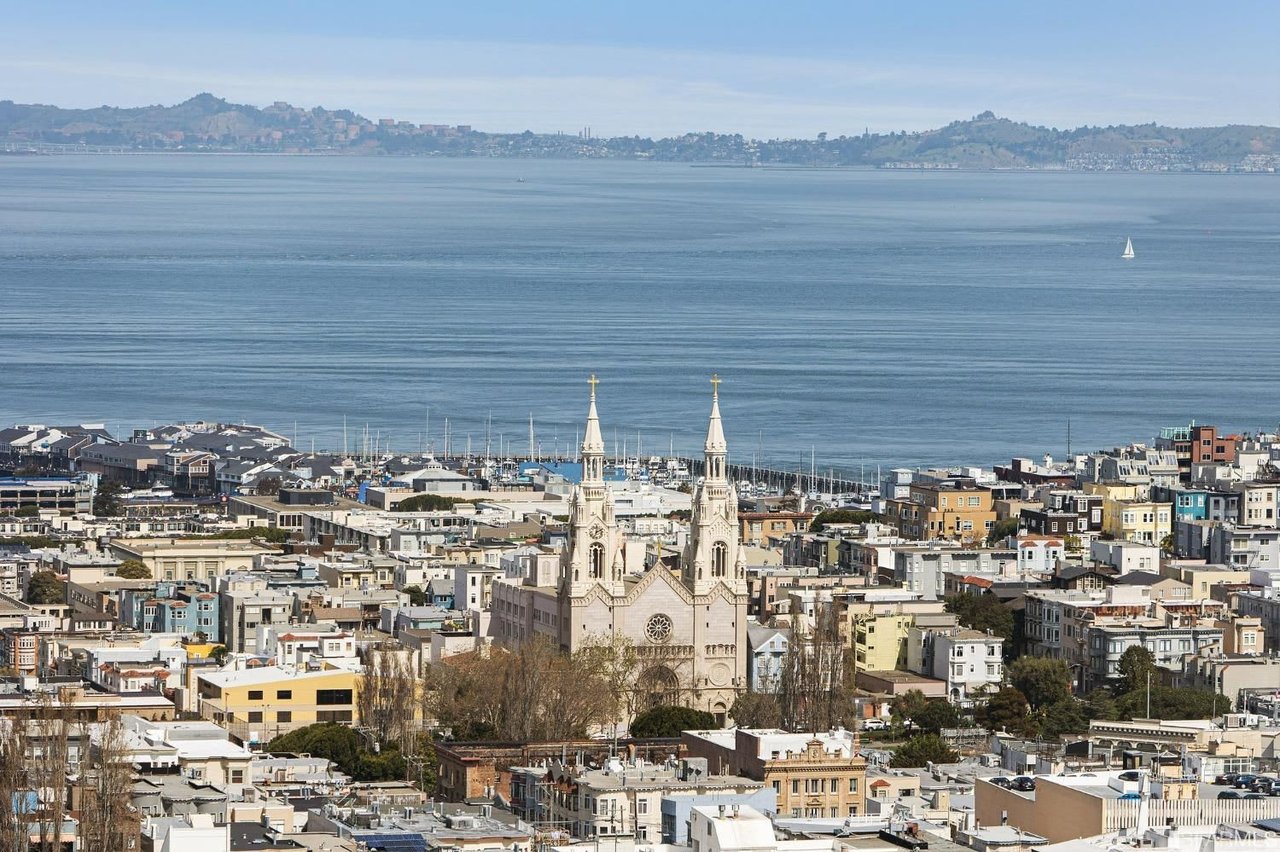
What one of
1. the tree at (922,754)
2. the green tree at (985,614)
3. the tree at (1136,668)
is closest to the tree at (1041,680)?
the tree at (1136,668)

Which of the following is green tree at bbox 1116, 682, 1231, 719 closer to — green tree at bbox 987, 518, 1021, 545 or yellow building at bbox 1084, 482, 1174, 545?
green tree at bbox 987, 518, 1021, 545

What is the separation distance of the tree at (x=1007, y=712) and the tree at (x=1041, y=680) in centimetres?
45

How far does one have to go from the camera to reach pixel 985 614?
164 ft

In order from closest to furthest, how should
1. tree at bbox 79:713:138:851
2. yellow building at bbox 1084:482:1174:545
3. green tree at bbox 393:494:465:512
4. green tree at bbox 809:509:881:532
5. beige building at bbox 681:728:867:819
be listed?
tree at bbox 79:713:138:851
beige building at bbox 681:728:867:819
yellow building at bbox 1084:482:1174:545
green tree at bbox 809:509:881:532
green tree at bbox 393:494:465:512

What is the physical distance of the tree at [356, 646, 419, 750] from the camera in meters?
38.3

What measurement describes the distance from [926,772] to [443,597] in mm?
18918

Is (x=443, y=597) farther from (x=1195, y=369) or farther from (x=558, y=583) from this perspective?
(x=1195, y=369)

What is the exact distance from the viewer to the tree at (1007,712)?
1661 inches

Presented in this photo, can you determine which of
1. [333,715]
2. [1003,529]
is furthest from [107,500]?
[333,715]

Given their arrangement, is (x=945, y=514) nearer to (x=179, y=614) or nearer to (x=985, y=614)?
(x=985, y=614)

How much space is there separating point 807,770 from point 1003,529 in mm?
29618

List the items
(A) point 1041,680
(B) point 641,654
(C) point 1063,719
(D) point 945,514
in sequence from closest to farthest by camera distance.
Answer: (C) point 1063,719 < (A) point 1041,680 < (B) point 641,654 < (D) point 945,514

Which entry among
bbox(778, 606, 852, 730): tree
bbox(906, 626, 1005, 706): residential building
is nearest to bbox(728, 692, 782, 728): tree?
bbox(778, 606, 852, 730): tree

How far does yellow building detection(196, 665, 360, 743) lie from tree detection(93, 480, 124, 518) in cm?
2730
